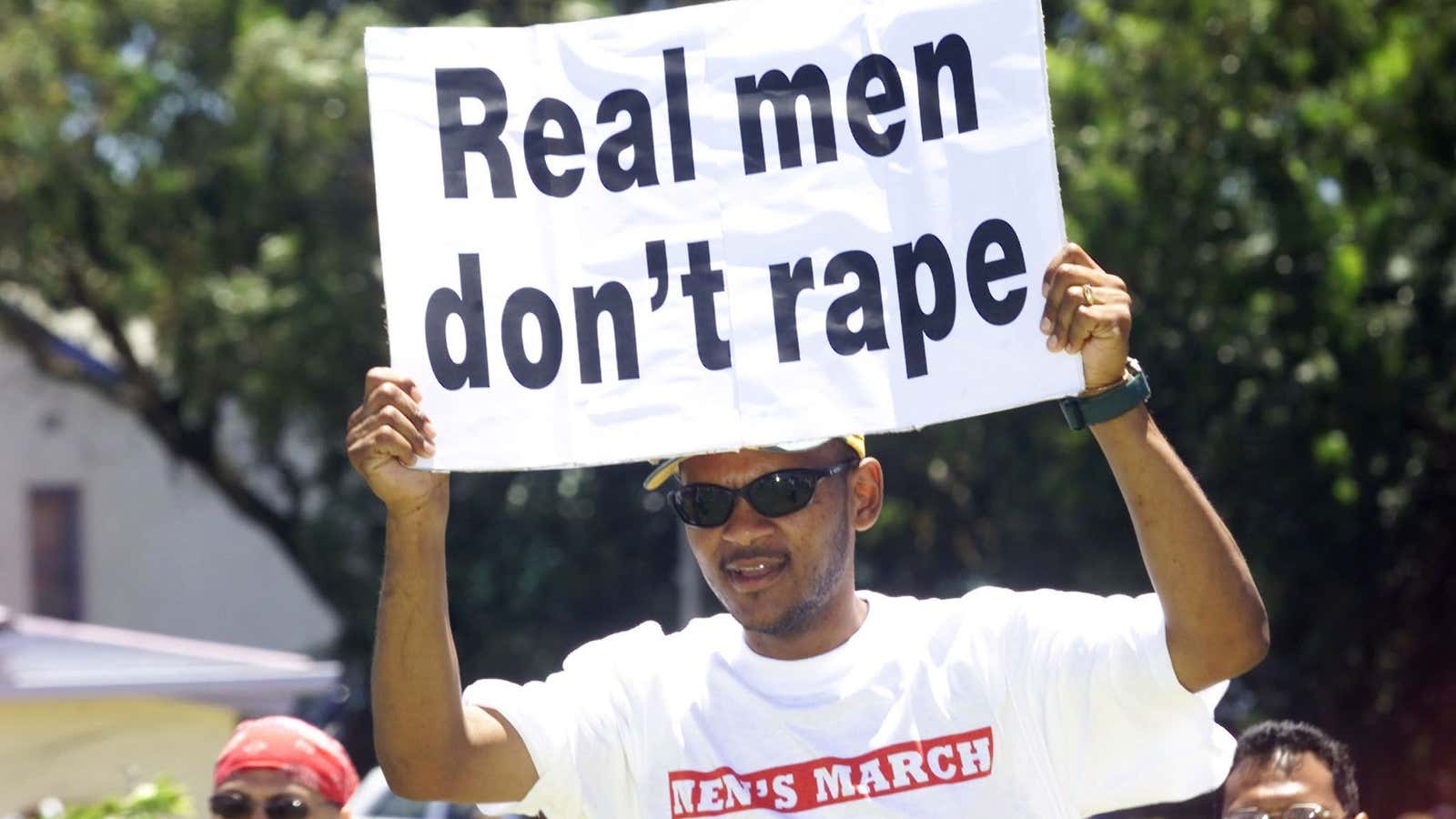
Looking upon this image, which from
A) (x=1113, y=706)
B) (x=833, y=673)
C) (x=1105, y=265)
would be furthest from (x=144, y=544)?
(x=1113, y=706)

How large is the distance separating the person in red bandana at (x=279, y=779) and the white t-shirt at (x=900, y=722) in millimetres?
1504

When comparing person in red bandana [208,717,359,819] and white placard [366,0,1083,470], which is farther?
person in red bandana [208,717,359,819]

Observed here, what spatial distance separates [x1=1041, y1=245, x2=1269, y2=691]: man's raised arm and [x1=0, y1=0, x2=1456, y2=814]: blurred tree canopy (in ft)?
29.8

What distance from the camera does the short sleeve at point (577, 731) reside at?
2900 mm

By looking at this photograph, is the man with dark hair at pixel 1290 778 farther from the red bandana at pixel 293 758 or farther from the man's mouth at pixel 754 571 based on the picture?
the red bandana at pixel 293 758

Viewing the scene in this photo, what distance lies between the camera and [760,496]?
2971 millimetres

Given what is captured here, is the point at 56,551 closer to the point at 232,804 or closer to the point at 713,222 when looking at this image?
the point at 232,804

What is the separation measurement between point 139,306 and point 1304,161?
8.34 metres

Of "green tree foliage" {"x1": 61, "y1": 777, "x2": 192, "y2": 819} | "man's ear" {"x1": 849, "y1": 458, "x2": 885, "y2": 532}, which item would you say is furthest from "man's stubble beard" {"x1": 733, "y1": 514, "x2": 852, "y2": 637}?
"green tree foliage" {"x1": 61, "y1": 777, "x2": 192, "y2": 819}

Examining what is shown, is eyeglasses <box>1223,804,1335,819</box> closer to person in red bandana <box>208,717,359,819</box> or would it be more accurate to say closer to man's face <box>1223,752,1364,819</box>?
man's face <box>1223,752,1364,819</box>

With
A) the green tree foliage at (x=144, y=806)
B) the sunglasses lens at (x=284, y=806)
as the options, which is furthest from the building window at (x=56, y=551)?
the sunglasses lens at (x=284, y=806)

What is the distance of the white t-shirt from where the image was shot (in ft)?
9.14

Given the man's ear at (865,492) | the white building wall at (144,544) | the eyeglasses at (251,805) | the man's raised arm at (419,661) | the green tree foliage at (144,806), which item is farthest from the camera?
the white building wall at (144,544)

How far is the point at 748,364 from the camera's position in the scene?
3.04m
